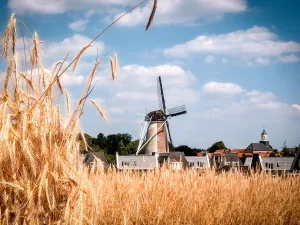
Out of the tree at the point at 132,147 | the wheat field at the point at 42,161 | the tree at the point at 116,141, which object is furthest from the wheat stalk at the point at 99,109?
the tree at the point at 116,141

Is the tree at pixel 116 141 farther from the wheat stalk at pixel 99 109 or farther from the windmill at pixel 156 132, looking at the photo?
the wheat stalk at pixel 99 109

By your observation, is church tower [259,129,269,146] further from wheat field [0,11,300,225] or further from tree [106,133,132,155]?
wheat field [0,11,300,225]

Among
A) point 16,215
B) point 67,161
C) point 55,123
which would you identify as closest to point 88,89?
point 55,123

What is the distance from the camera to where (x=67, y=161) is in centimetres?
223

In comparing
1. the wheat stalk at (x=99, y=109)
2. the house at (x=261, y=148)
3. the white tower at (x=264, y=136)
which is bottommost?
the house at (x=261, y=148)

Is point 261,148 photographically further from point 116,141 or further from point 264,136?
point 116,141

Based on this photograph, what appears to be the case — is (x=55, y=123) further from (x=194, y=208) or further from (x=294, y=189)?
(x=294, y=189)

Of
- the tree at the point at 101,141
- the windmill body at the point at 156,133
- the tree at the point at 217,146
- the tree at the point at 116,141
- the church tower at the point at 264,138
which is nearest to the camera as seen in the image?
the windmill body at the point at 156,133

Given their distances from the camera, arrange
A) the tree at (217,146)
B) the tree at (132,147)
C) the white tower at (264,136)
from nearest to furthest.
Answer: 1. the tree at (132,147)
2. the tree at (217,146)
3. the white tower at (264,136)

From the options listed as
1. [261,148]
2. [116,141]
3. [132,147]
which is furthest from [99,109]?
[261,148]

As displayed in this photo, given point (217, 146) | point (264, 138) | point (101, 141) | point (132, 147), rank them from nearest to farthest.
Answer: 1. point (132, 147)
2. point (101, 141)
3. point (217, 146)
4. point (264, 138)

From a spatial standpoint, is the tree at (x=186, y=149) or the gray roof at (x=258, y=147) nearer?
the tree at (x=186, y=149)

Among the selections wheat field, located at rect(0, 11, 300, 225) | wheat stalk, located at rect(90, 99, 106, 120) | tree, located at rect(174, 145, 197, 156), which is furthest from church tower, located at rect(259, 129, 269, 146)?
wheat stalk, located at rect(90, 99, 106, 120)

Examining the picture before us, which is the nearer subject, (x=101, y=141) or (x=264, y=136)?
(x=101, y=141)
